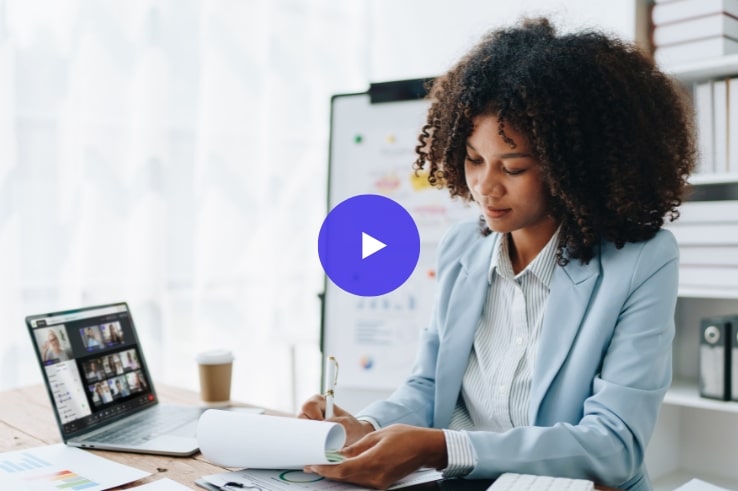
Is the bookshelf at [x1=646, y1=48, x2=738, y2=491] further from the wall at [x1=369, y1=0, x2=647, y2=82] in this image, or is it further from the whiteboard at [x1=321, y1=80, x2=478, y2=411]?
the wall at [x1=369, y1=0, x2=647, y2=82]

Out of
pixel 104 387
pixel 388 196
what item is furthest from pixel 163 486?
pixel 388 196

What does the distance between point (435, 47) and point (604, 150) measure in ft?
6.77

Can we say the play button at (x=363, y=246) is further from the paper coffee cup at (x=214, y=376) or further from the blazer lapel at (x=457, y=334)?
the paper coffee cup at (x=214, y=376)

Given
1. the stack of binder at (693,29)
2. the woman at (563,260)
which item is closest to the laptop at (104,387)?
the woman at (563,260)

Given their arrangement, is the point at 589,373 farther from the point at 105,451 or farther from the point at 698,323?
the point at 698,323

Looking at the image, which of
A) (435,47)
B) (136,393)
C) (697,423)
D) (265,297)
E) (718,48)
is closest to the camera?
(136,393)

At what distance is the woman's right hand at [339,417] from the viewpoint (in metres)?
1.16

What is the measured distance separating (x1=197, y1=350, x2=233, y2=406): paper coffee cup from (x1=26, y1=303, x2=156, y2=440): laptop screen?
0.11 meters

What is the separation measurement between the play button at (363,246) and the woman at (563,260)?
217 millimetres

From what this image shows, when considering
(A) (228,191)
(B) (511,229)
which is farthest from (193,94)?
(B) (511,229)

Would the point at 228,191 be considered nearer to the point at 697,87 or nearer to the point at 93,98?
the point at 93,98

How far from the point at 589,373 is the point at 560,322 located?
0.33 feet

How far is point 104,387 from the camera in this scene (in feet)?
4.42

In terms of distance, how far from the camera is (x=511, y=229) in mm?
1253
